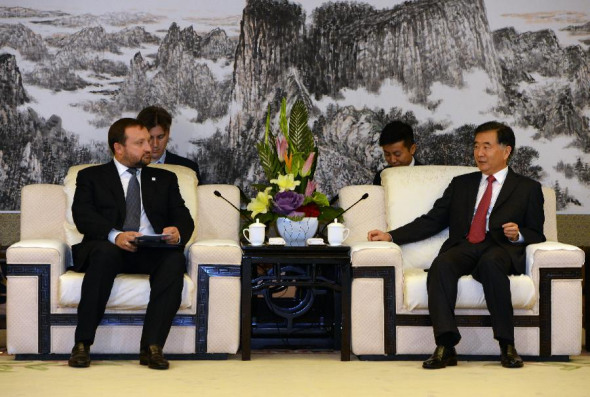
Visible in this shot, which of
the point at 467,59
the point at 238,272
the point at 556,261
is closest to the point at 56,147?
the point at 238,272

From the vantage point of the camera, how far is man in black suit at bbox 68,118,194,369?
184 inches

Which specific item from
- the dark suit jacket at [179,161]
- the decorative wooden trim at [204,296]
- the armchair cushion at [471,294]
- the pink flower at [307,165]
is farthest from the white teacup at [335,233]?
the dark suit jacket at [179,161]

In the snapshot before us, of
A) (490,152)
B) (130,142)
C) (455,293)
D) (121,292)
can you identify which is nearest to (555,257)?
(455,293)

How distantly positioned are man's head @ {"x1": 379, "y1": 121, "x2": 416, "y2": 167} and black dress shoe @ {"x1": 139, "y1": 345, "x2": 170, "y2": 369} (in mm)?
2497

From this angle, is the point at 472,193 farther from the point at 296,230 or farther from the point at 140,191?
the point at 140,191

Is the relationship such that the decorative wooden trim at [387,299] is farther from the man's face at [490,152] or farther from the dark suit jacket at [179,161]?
the dark suit jacket at [179,161]

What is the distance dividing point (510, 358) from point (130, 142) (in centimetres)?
221

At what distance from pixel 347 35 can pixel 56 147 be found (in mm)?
2180

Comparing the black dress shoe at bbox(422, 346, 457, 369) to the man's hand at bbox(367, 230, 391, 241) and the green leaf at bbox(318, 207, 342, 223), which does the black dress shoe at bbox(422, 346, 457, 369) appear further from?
the green leaf at bbox(318, 207, 342, 223)

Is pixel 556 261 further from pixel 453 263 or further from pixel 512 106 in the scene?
pixel 512 106

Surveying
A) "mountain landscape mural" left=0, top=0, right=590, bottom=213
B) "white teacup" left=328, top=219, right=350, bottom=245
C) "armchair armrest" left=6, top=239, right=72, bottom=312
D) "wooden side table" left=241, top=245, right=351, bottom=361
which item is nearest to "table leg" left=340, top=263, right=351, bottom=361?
"wooden side table" left=241, top=245, right=351, bottom=361

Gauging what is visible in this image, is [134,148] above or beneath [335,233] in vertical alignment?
above

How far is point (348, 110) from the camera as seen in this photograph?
7.06m

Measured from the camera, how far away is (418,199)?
5.56 m
